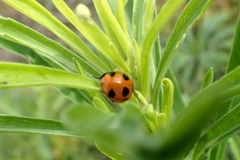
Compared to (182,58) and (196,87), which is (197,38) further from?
(196,87)

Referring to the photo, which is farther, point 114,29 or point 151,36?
point 114,29

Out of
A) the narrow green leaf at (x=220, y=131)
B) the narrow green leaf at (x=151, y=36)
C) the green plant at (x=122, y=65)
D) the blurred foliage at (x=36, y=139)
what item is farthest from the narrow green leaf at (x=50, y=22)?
the blurred foliage at (x=36, y=139)

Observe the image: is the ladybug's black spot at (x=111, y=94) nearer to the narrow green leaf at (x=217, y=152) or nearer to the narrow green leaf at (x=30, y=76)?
the narrow green leaf at (x=30, y=76)

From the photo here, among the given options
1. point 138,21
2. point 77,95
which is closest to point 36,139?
point 77,95

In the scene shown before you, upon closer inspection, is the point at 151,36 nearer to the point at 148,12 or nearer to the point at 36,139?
the point at 148,12

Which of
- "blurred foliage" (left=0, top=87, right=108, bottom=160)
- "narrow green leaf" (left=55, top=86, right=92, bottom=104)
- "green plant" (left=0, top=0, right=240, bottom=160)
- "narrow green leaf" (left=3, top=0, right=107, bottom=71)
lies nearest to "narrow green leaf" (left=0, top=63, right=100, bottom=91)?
"green plant" (left=0, top=0, right=240, bottom=160)

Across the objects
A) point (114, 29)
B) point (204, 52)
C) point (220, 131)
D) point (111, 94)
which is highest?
point (114, 29)

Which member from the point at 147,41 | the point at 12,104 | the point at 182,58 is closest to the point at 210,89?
the point at 147,41
